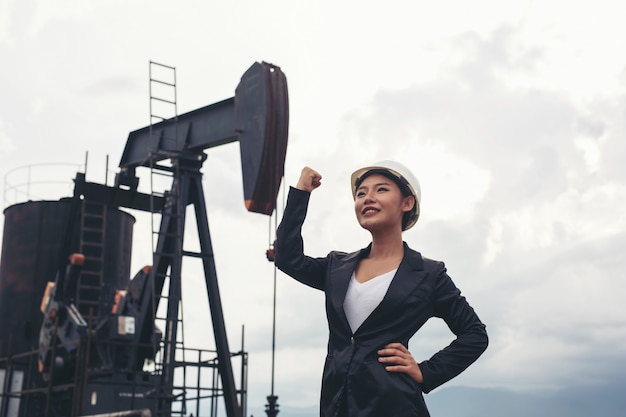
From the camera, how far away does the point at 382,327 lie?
11.9 ft

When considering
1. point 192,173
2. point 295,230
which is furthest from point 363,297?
point 192,173

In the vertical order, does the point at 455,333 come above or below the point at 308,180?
below

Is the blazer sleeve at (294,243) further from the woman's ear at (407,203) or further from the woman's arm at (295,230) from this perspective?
the woman's ear at (407,203)

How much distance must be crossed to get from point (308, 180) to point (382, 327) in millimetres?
805

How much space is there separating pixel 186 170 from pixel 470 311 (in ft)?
41.1

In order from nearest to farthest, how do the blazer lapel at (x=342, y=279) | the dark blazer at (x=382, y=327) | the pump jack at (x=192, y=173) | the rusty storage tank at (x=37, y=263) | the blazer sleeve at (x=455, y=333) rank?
the dark blazer at (x=382, y=327), the blazer sleeve at (x=455, y=333), the blazer lapel at (x=342, y=279), the pump jack at (x=192, y=173), the rusty storage tank at (x=37, y=263)

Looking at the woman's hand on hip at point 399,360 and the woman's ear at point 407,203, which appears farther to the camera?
the woman's ear at point 407,203

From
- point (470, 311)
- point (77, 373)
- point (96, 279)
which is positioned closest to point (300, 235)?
point (470, 311)

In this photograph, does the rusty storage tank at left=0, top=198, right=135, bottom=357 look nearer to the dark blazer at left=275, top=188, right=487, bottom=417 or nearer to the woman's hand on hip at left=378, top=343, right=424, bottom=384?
the dark blazer at left=275, top=188, right=487, bottom=417

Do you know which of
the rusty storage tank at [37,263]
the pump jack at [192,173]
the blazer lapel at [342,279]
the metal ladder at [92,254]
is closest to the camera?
the blazer lapel at [342,279]

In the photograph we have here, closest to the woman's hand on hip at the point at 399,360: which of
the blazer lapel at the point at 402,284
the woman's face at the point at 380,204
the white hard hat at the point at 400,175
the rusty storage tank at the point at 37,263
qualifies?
the blazer lapel at the point at 402,284

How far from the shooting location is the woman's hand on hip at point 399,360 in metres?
3.47

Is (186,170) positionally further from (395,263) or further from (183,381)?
(395,263)

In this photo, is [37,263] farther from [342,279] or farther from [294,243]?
[342,279]
